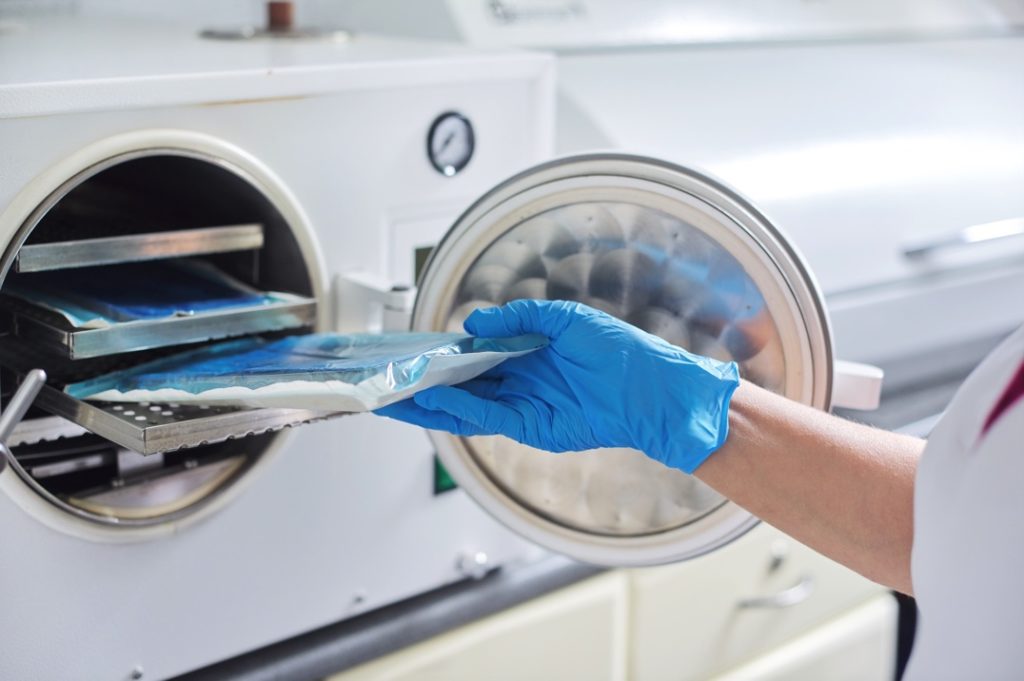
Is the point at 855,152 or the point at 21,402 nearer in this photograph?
the point at 21,402

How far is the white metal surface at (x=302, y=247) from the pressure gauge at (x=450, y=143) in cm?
1

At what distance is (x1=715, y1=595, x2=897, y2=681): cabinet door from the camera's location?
6.04 feet

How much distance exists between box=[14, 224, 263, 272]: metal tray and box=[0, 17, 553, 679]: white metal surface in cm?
6

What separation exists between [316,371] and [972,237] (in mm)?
1316

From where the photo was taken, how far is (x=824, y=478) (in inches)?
40.1

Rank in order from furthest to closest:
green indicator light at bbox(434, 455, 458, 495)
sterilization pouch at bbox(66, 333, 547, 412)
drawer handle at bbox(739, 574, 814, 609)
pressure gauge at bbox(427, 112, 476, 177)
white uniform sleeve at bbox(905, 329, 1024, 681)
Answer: drawer handle at bbox(739, 574, 814, 609) → green indicator light at bbox(434, 455, 458, 495) → pressure gauge at bbox(427, 112, 476, 177) → sterilization pouch at bbox(66, 333, 547, 412) → white uniform sleeve at bbox(905, 329, 1024, 681)

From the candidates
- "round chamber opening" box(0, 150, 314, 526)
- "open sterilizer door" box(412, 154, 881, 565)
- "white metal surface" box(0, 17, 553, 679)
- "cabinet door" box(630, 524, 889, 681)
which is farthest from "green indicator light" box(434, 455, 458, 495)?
"cabinet door" box(630, 524, 889, 681)

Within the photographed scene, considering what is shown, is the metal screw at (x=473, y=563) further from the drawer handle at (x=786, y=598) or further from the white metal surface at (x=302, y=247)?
the drawer handle at (x=786, y=598)

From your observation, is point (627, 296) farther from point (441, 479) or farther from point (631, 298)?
point (441, 479)

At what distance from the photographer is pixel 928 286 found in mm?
1876

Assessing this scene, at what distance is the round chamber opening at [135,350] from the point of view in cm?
112

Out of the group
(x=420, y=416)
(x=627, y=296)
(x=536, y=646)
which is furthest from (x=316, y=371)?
(x=536, y=646)

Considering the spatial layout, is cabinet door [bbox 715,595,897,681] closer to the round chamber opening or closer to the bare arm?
the bare arm

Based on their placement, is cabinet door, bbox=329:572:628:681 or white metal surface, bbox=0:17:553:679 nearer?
white metal surface, bbox=0:17:553:679
